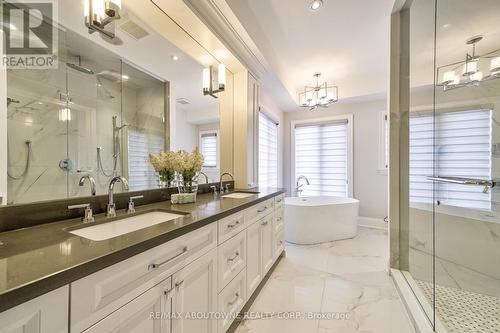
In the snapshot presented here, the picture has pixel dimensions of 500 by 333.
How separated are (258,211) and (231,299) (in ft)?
2.35

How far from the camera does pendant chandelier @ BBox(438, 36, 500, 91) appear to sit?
5.59ft

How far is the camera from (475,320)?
1511mm

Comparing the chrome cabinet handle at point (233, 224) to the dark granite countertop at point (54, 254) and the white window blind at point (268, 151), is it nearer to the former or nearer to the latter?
the dark granite countertop at point (54, 254)

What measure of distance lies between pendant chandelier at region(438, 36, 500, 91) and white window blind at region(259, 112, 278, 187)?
7.29 feet

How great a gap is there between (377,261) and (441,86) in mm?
1992

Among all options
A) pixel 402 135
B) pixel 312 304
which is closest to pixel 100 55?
pixel 312 304

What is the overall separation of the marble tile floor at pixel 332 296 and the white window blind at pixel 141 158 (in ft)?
4.18

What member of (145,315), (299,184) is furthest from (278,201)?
(299,184)

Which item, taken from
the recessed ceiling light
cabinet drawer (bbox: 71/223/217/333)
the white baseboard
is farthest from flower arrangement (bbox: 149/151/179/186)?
the white baseboard

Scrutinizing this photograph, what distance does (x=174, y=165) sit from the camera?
1.70 metres

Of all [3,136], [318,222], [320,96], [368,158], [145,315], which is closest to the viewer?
[145,315]

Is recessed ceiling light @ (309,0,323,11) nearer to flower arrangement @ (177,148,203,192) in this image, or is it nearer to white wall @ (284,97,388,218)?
flower arrangement @ (177,148,203,192)

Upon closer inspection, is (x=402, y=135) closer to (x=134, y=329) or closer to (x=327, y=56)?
(x=327, y=56)

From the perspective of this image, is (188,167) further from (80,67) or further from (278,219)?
(278,219)
